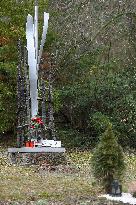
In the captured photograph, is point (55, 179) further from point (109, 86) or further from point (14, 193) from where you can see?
point (109, 86)

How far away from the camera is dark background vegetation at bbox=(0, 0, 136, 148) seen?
21531 millimetres

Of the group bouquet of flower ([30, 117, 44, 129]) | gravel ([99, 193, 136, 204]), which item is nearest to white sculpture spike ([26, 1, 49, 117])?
bouquet of flower ([30, 117, 44, 129])

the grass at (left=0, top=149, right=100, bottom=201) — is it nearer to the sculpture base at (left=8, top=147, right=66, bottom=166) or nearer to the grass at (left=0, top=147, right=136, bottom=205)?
the grass at (left=0, top=147, right=136, bottom=205)

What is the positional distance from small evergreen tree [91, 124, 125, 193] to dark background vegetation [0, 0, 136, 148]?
987 cm

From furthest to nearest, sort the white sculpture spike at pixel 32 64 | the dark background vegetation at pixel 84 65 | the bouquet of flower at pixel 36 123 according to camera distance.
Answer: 1. the dark background vegetation at pixel 84 65
2. the white sculpture spike at pixel 32 64
3. the bouquet of flower at pixel 36 123

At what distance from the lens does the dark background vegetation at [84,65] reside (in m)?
21.5

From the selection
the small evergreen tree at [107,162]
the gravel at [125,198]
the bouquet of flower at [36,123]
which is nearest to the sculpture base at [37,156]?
the bouquet of flower at [36,123]

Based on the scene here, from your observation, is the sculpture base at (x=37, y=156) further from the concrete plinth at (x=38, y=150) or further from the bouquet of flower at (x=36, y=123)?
the bouquet of flower at (x=36, y=123)

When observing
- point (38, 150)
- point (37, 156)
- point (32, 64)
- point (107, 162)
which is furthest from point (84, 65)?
point (107, 162)

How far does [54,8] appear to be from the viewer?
25891mm

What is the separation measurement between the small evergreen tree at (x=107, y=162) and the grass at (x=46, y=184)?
14.4 inches

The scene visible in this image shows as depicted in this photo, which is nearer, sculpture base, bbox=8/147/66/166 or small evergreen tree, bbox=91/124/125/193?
small evergreen tree, bbox=91/124/125/193

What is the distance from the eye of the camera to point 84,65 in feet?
76.8

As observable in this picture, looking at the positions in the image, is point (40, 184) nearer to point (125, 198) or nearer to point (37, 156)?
point (125, 198)
